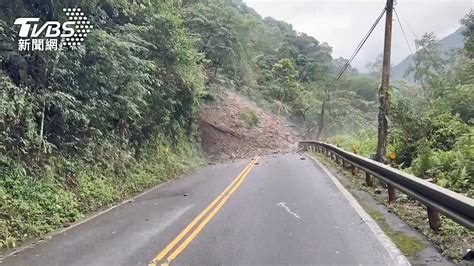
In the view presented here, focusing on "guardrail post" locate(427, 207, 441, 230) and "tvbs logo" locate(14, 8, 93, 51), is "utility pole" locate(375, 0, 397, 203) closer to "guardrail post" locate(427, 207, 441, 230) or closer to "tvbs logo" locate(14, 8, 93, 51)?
"guardrail post" locate(427, 207, 441, 230)

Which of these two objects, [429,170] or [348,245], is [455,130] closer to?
[429,170]

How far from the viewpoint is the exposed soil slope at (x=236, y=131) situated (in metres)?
30.7

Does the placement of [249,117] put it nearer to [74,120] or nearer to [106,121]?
[106,121]

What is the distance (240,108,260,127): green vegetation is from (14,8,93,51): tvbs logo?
26304mm

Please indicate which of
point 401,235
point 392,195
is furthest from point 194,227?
point 392,195

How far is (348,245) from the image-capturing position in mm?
5777

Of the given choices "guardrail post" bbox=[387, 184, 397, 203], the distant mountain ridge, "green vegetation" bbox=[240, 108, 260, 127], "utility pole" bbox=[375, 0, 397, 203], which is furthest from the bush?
the distant mountain ridge

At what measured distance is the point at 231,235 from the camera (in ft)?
21.8

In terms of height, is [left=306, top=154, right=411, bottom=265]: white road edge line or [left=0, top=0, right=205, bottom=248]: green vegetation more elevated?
[left=0, top=0, right=205, bottom=248]: green vegetation

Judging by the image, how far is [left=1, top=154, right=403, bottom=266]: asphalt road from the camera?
5.53 meters

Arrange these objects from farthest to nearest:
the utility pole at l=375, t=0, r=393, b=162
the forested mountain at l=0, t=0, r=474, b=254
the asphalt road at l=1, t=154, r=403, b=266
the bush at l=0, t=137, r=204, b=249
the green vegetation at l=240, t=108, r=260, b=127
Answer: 1. the green vegetation at l=240, t=108, r=260, b=127
2. the utility pole at l=375, t=0, r=393, b=162
3. the forested mountain at l=0, t=0, r=474, b=254
4. the bush at l=0, t=137, r=204, b=249
5. the asphalt road at l=1, t=154, r=403, b=266

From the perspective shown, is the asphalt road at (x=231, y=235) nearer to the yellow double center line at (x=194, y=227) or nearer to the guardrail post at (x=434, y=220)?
the yellow double center line at (x=194, y=227)

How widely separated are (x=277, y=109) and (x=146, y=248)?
146ft

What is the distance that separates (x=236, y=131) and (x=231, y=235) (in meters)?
27.4
